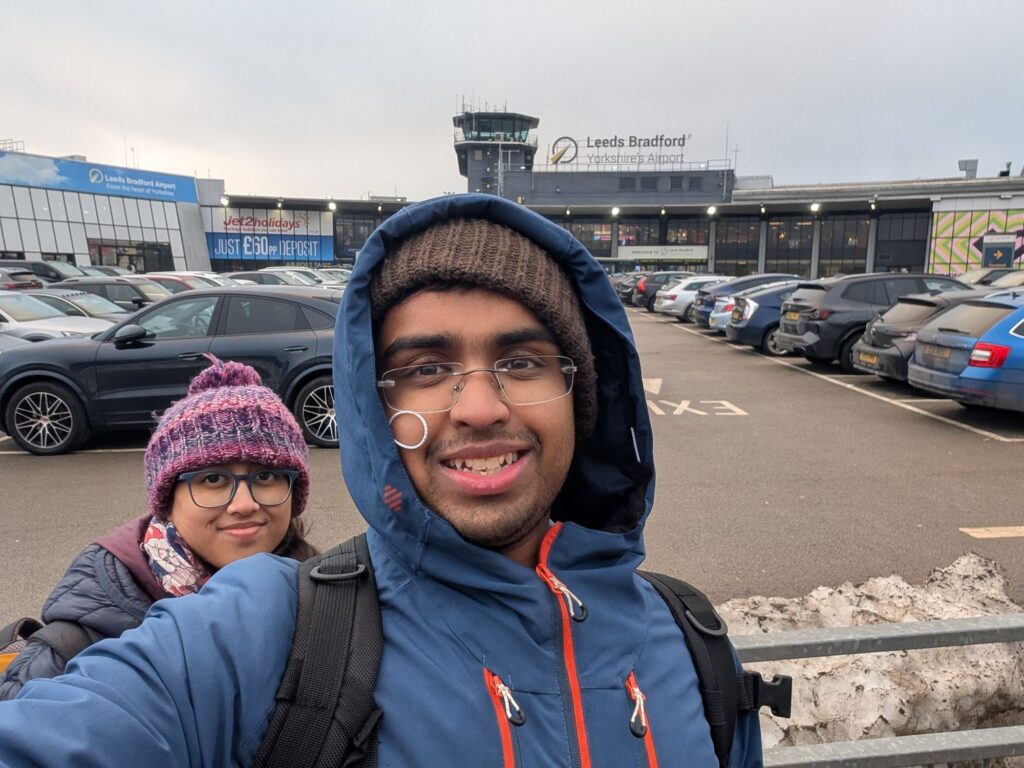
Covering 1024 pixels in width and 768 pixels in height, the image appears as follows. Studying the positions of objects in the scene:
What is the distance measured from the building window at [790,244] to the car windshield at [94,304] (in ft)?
183

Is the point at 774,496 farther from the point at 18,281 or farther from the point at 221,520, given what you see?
the point at 18,281

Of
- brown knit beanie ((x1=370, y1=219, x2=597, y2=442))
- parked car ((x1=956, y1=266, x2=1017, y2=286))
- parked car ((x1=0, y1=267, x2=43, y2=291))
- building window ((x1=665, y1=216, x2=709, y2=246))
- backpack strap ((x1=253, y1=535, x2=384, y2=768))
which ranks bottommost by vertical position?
parked car ((x1=956, y1=266, x2=1017, y2=286))

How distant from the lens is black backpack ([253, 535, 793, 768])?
97 cm

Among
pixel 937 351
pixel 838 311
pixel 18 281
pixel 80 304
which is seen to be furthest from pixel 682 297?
pixel 18 281

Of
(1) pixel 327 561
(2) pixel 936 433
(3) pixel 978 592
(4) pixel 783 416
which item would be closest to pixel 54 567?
(1) pixel 327 561

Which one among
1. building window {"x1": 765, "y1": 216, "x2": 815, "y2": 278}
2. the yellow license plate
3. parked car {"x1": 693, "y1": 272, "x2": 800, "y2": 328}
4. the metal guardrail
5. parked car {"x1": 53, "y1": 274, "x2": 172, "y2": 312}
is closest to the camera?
the metal guardrail

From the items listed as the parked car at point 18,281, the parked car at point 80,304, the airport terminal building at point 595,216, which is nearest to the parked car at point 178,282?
the parked car at point 80,304

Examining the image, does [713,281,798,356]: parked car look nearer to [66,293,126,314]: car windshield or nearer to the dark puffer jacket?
[66,293,126,314]: car windshield

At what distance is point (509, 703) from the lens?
108 cm

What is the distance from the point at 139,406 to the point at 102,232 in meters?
49.1

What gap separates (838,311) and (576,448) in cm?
1238

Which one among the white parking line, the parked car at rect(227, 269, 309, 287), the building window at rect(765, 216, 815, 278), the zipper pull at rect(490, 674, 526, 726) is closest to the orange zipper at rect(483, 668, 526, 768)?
the zipper pull at rect(490, 674, 526, 726)

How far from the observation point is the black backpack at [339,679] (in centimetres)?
97

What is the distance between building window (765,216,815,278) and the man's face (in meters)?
63.1
